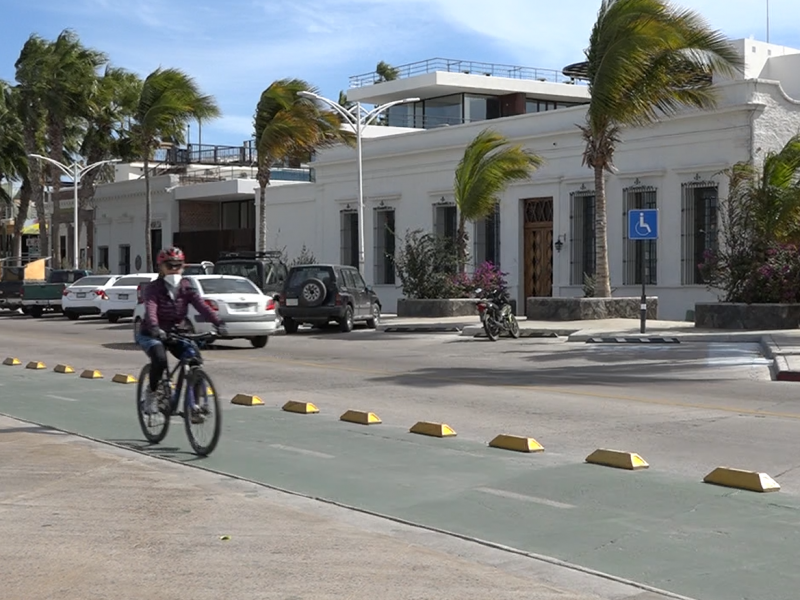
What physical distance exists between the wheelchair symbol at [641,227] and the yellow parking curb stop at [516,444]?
16149 millimetres

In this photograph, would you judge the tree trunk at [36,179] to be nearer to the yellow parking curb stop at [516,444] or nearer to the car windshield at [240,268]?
the car windshield at [240,268]

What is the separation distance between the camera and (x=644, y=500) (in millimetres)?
8555

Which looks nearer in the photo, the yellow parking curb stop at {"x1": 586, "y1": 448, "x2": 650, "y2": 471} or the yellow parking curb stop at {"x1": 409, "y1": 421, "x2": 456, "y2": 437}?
the yellow parking curb stop at {"x1": 586, "y1": 448, "x2": 650, "y2": 471}

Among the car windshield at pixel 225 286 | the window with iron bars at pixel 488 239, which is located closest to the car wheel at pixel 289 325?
the car windshield at pixel 225 286

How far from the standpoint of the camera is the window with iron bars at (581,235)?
35688 mm

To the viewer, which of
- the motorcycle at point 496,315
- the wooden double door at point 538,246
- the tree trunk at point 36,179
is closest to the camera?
the motorcycle at point 496,315

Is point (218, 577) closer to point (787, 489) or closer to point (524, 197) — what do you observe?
point (787, 489)

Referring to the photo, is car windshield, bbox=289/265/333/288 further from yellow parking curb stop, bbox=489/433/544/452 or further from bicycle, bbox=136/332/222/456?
yellow parking curb stop, bbox=489/433/544/452

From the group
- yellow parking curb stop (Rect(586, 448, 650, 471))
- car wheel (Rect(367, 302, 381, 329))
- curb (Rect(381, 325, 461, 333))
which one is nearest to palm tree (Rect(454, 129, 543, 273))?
car wheel (Rect(367, 302, 381, 329))

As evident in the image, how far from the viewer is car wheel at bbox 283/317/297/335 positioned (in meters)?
30.5

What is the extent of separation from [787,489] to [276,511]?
3.63 meters

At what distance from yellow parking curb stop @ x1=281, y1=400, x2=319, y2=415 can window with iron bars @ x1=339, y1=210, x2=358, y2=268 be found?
3052 cm

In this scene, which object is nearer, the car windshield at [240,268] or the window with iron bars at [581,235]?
the car windshield at [240,268]

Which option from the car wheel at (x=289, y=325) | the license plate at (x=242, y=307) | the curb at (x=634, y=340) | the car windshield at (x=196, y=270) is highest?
the car windshield at (x=196, y=270)
